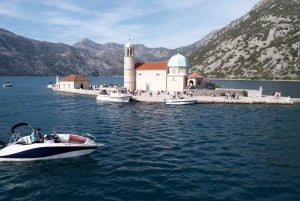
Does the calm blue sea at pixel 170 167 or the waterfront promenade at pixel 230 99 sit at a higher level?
the waterfront promenade at pixel 230 99

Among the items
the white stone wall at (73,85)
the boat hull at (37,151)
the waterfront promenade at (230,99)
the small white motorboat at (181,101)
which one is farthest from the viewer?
the white stone wall at (73,85)

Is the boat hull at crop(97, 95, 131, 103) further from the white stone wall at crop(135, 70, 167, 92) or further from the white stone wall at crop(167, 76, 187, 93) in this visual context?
the white stone wall at crop(167, 76, 187, 93)

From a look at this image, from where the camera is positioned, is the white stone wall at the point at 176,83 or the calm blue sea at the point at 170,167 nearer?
the calm blue sea at the point at 170,167

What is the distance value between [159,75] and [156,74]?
1.21 m

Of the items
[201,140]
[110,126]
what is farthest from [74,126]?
[201,140]

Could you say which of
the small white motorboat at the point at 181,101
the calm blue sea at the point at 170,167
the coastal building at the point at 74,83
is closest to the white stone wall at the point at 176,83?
the small white motorboat at the point at 181,101

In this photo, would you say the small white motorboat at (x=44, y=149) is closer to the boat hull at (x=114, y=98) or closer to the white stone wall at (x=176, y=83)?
the boat hull at (x=114, y=98)

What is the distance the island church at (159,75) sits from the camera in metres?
97.3

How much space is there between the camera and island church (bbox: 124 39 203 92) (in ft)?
319

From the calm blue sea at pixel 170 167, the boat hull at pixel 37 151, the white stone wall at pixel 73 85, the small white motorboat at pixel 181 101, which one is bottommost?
the calm blue sea at pixel 170 167

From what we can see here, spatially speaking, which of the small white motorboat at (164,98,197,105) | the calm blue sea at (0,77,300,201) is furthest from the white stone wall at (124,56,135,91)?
the calm blue sea at (0,77,300,201)

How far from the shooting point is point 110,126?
48.3 meters

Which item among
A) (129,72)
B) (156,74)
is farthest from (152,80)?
(129,72)

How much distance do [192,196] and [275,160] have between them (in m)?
12.1
